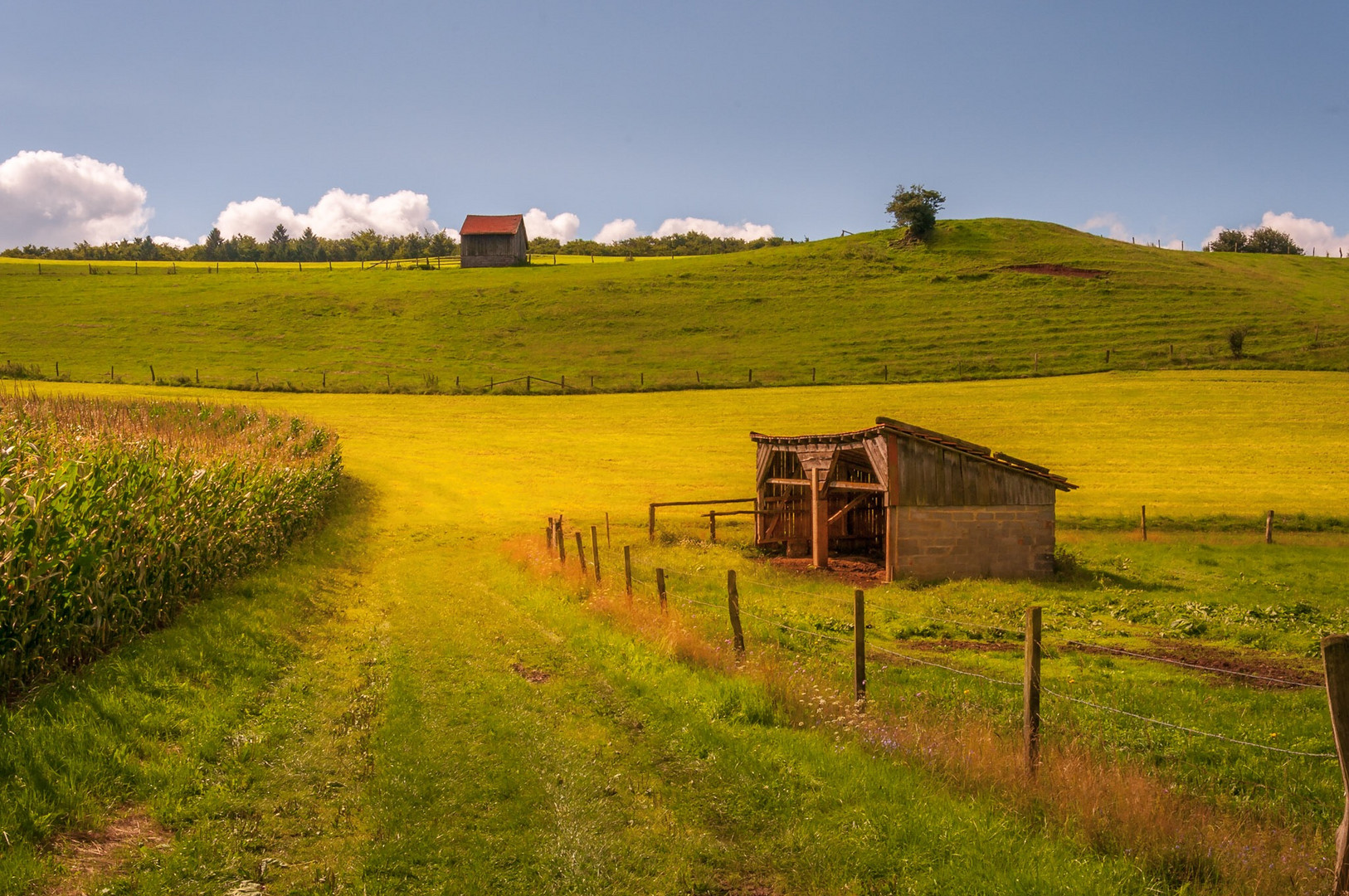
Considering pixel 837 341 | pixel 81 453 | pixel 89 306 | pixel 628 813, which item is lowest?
pixel 628 813

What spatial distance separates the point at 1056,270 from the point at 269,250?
146217 mm

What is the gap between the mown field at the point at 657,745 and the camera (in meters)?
6.40

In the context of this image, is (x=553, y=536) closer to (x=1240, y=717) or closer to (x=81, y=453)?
(x=81, y=453)

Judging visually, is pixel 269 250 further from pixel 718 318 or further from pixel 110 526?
pixel 110 526

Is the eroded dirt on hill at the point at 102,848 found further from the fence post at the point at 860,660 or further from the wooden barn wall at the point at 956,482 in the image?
the wooden barn wall at the point at 956,482

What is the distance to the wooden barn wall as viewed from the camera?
22656 mm

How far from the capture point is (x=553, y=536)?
2327 cm

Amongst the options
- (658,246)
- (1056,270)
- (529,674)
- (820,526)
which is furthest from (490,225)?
(529,674)

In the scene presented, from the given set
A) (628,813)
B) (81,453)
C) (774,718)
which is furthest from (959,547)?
(81,453)

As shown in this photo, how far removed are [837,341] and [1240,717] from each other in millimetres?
60216

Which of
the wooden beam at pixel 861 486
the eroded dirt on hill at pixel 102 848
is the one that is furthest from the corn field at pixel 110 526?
the wooden beam at pixel 861 486

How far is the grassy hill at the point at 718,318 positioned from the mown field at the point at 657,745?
43664 mm

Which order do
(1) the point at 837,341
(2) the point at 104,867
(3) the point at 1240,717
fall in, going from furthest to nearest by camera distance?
(1) the point at 837,341, (3) the point at 1240,717, (2) the point at 104,867

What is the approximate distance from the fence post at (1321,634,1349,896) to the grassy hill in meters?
55.1
